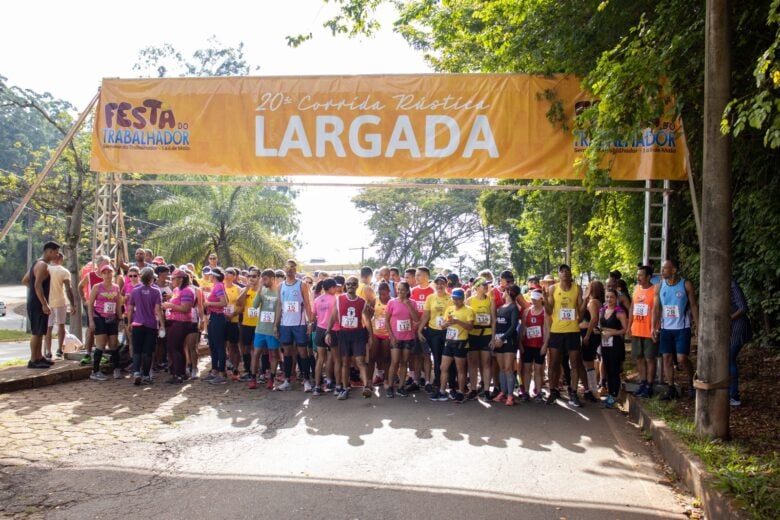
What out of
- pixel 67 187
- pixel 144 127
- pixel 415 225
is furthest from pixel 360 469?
pixel 415 225

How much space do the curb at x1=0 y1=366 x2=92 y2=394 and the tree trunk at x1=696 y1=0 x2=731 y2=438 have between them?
350 inches

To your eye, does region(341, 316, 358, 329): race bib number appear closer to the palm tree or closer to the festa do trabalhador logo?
the festa do trabalhador logo

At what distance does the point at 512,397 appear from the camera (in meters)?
9.34

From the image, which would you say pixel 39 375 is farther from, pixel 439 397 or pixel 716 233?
pixel 716 233

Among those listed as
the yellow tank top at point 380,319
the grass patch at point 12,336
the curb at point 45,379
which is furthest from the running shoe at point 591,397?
the grass patch at point 12,336

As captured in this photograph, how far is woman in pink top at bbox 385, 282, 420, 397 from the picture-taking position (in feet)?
32.0

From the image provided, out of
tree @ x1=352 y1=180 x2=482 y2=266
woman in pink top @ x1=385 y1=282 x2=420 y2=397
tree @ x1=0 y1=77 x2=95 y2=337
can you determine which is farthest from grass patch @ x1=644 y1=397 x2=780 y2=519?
tree @ x1=352 y1=180 x2=482 y2=266

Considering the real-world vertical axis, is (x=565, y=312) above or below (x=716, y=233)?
below

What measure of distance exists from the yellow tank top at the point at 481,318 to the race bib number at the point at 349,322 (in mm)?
1750

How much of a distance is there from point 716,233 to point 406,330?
4685 mm

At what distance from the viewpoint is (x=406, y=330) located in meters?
9.77

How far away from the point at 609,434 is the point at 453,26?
29.7 feet

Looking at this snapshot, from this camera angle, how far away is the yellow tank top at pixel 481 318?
959 cm

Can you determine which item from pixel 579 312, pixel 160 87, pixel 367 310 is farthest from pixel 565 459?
pixel 160 87
